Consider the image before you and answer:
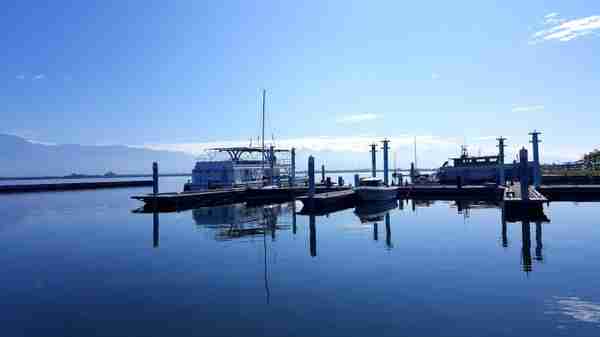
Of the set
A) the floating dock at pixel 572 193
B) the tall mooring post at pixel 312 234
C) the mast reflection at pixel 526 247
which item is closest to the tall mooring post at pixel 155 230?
the tall mooring post at pixel 312 234

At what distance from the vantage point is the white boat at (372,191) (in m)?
42.9

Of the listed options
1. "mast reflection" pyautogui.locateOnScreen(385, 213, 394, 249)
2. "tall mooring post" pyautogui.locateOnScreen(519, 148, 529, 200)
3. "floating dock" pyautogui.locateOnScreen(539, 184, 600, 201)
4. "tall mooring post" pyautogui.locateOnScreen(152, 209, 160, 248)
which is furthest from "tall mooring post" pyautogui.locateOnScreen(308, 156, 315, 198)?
"floating dock" pyautogui.locateOnScreen(539, 184, 600, 201)

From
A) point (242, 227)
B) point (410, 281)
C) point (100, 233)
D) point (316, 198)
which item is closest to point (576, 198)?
point (316, 198)

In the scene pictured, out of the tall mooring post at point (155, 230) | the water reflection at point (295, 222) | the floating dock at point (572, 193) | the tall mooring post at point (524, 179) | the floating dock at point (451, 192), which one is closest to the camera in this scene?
the water reflection at point (295, 222)

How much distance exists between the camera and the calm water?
10258 millimetres

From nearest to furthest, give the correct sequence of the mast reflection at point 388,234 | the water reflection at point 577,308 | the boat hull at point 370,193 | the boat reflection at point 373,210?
the water reflection at point 577,308
the mast reflection at point 388,234
the boat reflection at point 373,210
the boat hull at point 370,193

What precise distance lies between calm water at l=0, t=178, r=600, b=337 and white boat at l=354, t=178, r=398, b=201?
561 inches

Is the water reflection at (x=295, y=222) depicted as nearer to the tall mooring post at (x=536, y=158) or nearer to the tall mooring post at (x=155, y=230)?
the tall mooring post at (x=155, y=230)

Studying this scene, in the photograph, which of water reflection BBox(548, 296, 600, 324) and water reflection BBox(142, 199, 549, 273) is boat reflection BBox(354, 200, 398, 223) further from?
water reflection BBox(548, 296, 600, 324)

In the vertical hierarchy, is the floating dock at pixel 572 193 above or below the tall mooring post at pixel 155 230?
above

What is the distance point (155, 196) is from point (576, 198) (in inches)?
1713

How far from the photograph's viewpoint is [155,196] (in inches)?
1646

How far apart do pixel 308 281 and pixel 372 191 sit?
2924 centimetres

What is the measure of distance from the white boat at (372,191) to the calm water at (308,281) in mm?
14258
